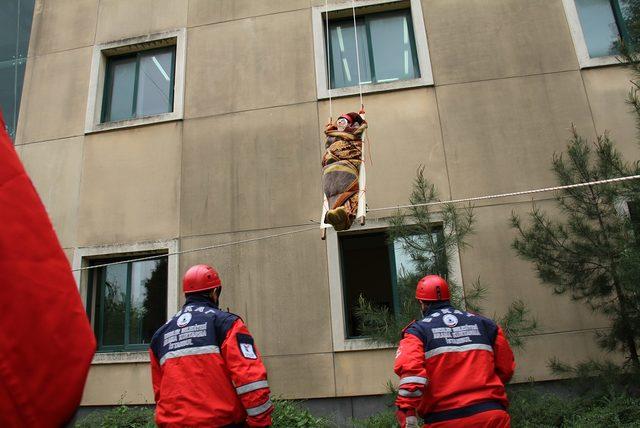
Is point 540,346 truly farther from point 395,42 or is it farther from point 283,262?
point 395,42

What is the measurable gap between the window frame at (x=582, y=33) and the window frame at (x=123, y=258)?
7129 mm

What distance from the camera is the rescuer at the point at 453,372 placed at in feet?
12.3

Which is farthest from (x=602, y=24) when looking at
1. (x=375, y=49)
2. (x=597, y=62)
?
(x=375, y=49)

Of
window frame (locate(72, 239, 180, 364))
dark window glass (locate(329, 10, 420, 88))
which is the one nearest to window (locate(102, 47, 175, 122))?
window frame (locate(72, 239, 180, 364))

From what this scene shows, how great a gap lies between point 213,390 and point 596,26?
8.40 metres

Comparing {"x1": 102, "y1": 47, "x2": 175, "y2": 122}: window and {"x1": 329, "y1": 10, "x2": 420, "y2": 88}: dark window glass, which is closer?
{"x1": 329, "y1": 10, "x2": 420, "y2": 88}: dark window glass

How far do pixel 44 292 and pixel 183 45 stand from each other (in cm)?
902

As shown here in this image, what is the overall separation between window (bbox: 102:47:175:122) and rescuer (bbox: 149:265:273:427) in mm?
6532

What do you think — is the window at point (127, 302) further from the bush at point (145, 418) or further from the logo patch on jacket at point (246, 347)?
the logo patch on jacket at point (246, 347)

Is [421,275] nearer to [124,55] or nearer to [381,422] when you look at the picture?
[381,422]

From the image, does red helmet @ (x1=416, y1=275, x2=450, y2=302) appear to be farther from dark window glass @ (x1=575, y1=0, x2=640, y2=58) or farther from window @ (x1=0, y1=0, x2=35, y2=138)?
window @ (x1=0, y1=0, x2=35, y2=138)

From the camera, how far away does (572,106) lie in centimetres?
763

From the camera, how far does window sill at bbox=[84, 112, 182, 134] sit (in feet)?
28.7

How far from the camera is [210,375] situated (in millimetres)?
3561
